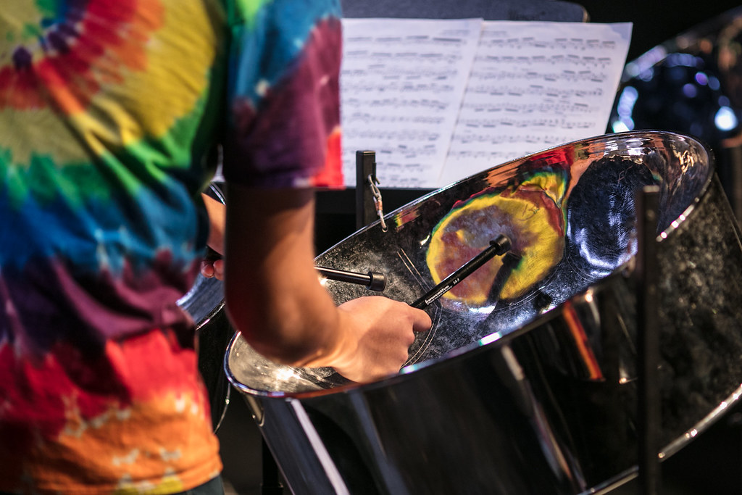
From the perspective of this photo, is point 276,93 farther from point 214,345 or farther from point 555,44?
point 555,44

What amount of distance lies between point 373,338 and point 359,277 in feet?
1.21

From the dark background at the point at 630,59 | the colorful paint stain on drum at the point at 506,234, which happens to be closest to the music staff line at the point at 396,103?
the dark background at the point at 630,59

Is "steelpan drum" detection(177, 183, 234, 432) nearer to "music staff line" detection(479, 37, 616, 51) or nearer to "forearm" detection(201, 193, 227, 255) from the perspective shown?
"forearm" detection(201, 193, 227, 255)

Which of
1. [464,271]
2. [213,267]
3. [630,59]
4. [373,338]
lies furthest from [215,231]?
[630,59]

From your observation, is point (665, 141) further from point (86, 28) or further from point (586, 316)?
point (86, 28)

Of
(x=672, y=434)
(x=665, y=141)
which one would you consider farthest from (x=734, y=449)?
(x=672, y=434)

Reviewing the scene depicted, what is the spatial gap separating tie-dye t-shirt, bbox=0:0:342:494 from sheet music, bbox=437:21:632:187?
1.33 m

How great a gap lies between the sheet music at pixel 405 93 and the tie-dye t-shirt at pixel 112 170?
1.33 meters

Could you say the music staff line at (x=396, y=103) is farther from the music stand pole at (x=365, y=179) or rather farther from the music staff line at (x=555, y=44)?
the music stand pole at (x=365, y=179)

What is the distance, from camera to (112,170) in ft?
1.61

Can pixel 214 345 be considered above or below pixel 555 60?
below

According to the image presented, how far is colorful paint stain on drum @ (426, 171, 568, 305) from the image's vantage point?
123 centimetres

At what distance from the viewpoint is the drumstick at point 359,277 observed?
3.61 ft

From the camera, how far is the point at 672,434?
743 millimetres
